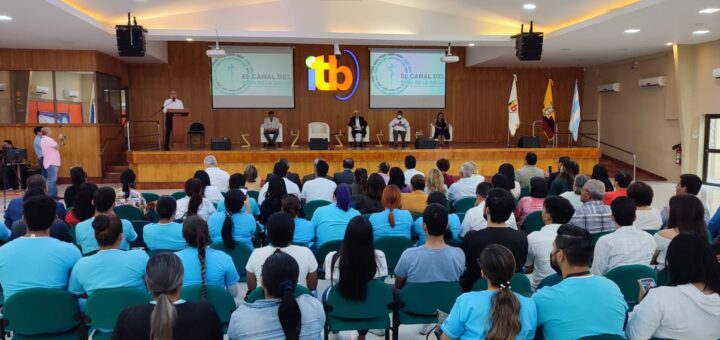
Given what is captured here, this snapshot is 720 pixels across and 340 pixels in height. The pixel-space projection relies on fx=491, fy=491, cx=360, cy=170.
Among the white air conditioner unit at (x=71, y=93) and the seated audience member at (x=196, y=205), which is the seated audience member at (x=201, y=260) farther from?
the white air conditioner unit at (x=71, y=93)

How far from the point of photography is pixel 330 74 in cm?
1345

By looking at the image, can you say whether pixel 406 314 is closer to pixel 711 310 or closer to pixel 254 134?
pixel 711 310

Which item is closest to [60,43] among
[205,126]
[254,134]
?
[205,126]

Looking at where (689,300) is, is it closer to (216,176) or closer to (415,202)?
(415,202)

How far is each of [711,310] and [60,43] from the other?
12541 millimetres

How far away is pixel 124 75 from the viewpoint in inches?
560

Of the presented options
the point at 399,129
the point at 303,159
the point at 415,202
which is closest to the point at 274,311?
the point at 415,202

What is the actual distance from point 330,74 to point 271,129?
2.22 meters

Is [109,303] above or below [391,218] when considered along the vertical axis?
below

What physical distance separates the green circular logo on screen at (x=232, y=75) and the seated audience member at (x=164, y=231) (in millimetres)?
11195

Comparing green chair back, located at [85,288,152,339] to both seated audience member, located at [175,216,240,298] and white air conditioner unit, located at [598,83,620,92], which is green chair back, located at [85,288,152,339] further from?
white air conditioner unit, located at [598,83,620,92]

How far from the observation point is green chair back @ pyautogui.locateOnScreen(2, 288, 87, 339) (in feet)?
8.63

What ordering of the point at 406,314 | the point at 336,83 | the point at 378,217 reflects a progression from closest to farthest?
the point at 406,314 < the point at 378,217 < the point at 336,83

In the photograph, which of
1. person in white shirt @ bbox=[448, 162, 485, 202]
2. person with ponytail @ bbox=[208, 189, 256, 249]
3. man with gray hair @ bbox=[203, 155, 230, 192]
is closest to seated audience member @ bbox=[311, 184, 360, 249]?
person with ponytail @ bbox=[208, 189, 256, 249]
